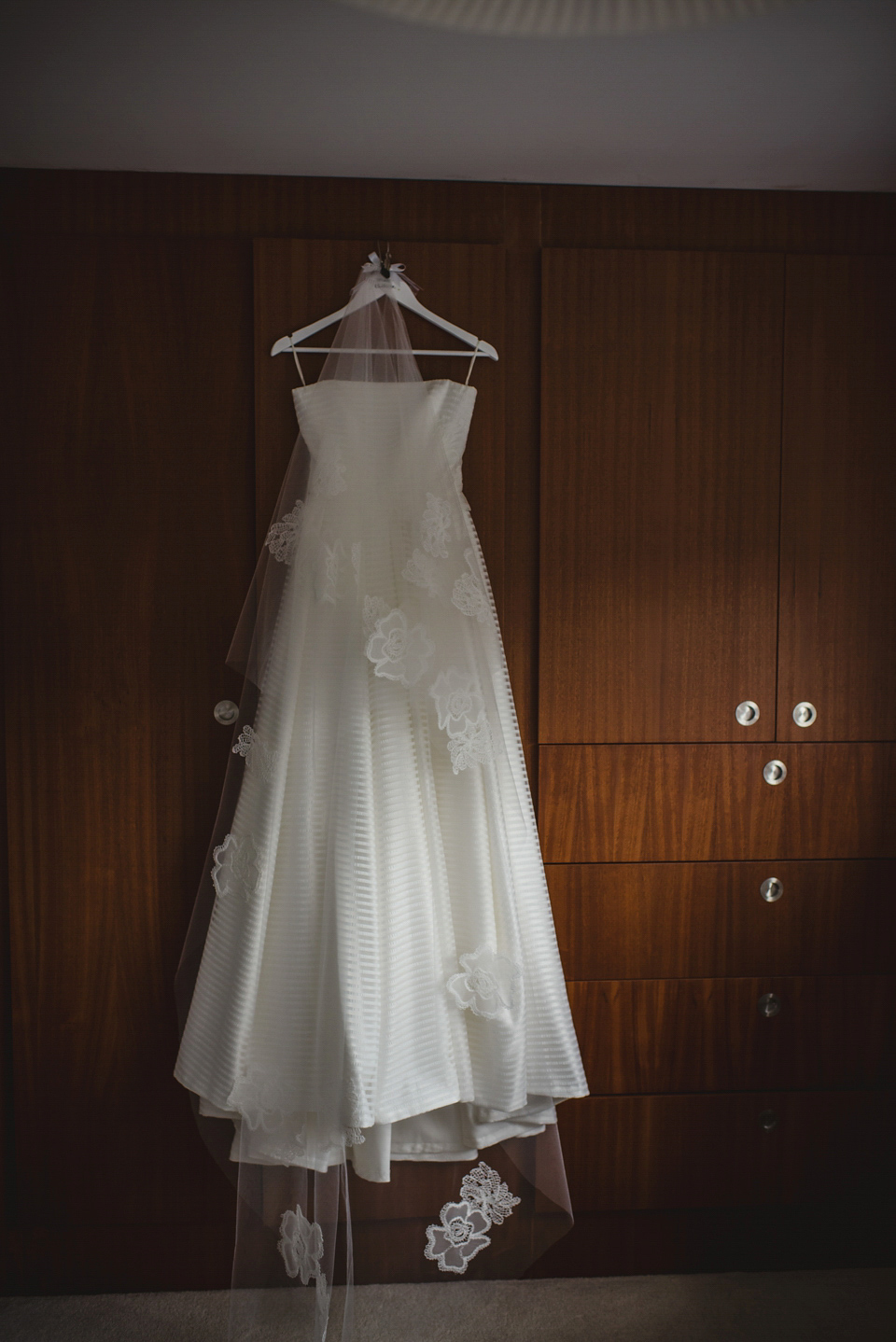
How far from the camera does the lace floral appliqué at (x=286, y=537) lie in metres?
1.38

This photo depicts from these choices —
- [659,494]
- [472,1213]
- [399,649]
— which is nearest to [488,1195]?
[472,1213]

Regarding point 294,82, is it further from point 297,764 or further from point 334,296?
point 297,764

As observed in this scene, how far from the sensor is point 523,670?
5.18 ft

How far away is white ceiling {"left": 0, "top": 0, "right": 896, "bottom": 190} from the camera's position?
44.6 inches

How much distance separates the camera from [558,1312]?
1537 mm

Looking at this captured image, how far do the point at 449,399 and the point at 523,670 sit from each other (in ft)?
1.73

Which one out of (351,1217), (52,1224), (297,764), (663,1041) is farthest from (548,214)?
(52,1224)

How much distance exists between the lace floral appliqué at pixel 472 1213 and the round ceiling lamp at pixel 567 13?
5.80ft

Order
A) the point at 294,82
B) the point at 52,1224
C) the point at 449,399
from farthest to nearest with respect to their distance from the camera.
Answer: the point at 52,1224 → the point at 449,399 → the point at 294,82

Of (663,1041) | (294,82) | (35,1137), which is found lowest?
(35,1137)

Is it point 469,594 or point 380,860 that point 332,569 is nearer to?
point 469,594

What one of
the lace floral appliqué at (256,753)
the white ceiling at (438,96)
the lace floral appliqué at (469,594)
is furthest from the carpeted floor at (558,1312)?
the white ceiling at (438,96)

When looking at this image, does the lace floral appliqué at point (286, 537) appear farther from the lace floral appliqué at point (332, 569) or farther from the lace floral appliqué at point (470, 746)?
the lace floral appliqué at point (470, 746)

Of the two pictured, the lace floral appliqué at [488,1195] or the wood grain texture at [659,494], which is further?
the wood grain texture at [659,494]
